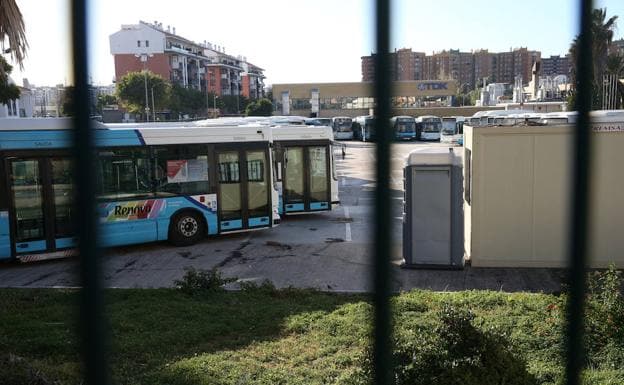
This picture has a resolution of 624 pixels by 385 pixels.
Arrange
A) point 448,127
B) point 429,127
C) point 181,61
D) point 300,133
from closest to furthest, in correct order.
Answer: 1. point 300,133
2. point 429,127
3. point 448,127
4. point 181,61

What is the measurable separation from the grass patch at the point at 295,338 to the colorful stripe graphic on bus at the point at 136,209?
3.07 meters

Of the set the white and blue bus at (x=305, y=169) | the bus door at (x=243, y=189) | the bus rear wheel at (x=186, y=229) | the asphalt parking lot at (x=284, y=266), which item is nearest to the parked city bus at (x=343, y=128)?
the white and blue bus at (x=305, y=169)

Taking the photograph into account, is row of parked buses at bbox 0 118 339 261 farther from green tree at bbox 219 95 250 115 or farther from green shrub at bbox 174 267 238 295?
green tree at bbox 219 95 250 115

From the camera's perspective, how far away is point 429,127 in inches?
1770

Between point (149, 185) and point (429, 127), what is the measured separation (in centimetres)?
3538

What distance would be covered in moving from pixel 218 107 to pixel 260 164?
58880mm

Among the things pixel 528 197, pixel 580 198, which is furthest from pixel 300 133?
pixel 580 198

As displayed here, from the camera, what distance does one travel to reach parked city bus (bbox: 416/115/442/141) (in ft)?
147

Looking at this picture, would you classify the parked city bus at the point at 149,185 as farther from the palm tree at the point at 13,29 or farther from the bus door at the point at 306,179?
the palm tree at the point at 13,29

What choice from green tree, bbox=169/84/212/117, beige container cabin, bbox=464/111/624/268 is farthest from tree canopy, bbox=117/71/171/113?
beige container cabin, bbox=464/111/624/268

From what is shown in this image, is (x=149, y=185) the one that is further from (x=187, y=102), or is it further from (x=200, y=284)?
(x=187, y=102)

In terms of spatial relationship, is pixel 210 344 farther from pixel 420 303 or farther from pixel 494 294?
pixel 494 294

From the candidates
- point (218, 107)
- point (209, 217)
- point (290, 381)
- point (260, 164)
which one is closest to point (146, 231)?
point (209, 217)

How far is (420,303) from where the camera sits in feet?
23.4
